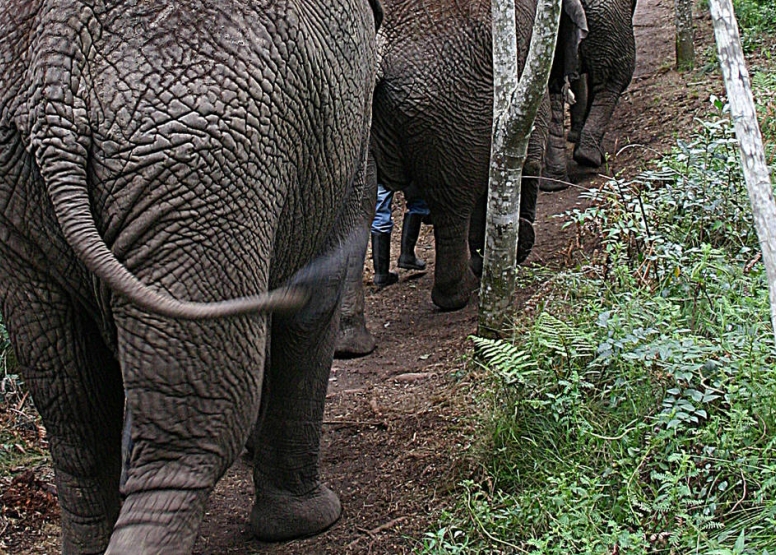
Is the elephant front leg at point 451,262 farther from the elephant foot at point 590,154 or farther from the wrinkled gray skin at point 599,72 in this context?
the elephant foot at point 590,154

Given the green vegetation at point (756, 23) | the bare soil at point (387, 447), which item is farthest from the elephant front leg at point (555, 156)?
the green vegetation at point (756, 23)

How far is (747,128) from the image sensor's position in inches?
112

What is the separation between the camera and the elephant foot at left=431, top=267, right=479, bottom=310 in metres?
6.94

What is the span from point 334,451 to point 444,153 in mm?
2158

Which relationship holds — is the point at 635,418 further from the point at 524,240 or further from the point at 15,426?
the point at 524,240

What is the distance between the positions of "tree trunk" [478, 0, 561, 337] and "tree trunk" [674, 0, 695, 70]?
20.8ft

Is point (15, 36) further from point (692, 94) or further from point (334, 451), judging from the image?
point (692, 94)

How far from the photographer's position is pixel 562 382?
409 cm

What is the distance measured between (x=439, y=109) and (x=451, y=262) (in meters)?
1.11

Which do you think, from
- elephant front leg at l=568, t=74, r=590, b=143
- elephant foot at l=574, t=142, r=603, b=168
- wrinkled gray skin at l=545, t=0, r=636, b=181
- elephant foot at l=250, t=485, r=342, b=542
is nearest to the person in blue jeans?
wrinkled gray skin at l=545, t=0, r=636, b=181

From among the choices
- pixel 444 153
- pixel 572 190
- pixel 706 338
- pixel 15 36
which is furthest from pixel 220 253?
pixel 572 190

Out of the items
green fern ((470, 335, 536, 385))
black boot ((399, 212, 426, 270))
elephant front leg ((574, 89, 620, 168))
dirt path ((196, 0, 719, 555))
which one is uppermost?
elephant front leg ((574, 89, 620, 168))

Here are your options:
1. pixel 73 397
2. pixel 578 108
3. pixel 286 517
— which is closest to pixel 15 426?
pixel 286 517

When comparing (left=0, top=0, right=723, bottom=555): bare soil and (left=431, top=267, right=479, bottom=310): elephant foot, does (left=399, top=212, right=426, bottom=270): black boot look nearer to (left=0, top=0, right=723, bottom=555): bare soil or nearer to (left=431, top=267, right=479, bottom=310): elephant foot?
(left=0, top=0, right=723, bottom=555): bare soil
